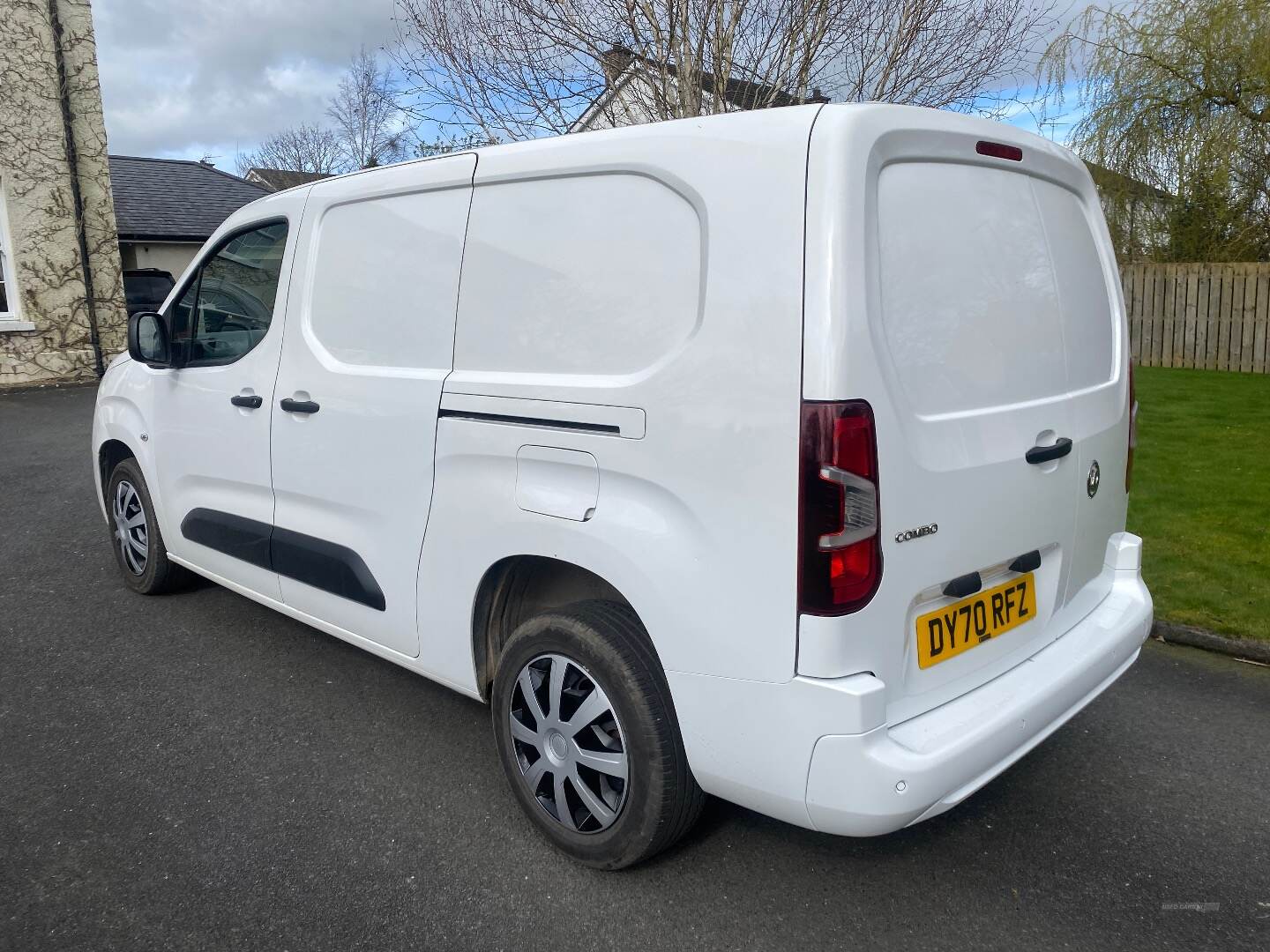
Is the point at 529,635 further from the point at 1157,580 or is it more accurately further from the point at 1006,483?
the point at 1157,580

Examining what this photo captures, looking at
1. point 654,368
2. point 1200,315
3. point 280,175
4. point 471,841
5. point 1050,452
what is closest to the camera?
point 654,368

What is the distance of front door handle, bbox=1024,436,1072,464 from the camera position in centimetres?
273

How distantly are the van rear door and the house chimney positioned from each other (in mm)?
5863

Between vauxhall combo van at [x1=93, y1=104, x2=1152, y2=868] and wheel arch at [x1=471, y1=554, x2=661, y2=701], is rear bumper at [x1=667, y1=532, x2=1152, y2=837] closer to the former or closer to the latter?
vauxhall combo van at [x1=93, y1=104, x2=1152, y2=868]

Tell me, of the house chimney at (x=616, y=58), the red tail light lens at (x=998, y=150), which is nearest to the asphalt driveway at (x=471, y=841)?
the red tail light lens at (x=998, y=150)

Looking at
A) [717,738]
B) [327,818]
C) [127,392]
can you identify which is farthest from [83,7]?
[717,738]

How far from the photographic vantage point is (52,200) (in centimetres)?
1415

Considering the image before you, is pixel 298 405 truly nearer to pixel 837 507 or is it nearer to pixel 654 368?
pixel 654 368

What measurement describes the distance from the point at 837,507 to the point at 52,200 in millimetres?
15255

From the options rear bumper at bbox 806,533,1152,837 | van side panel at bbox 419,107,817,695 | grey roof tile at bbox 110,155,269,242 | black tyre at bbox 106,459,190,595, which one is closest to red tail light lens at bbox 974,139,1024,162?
van side panel at bbox 419,107,817,695

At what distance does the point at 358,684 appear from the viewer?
4.25m

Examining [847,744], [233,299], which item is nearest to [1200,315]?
[233,299]

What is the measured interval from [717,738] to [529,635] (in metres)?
0.70

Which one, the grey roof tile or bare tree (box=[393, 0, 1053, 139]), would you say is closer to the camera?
bare tree (box=[393, 0, 1053, 139])
